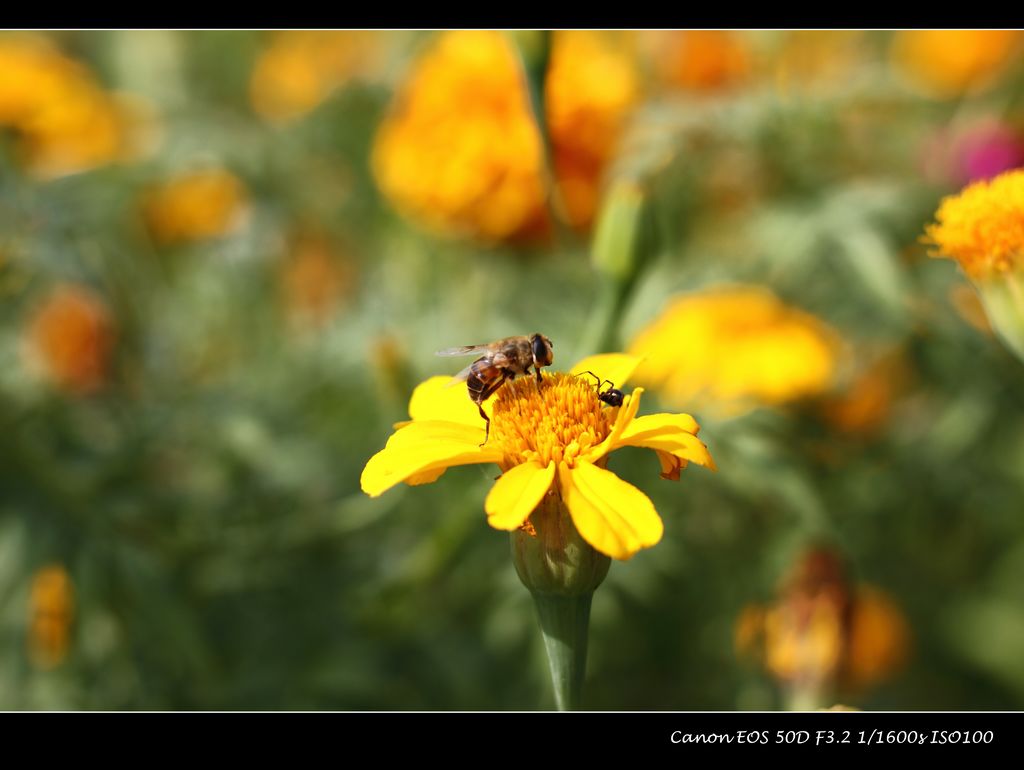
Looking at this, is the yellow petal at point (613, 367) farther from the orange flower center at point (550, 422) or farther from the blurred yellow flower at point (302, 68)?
the blurred yellow flower at point (302, 68)

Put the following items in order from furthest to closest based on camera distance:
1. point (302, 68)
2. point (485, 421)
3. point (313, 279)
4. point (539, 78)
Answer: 1. point (302, 68)
2. point (313, 279)
3. point (539, 78)
4. point (485, 421)

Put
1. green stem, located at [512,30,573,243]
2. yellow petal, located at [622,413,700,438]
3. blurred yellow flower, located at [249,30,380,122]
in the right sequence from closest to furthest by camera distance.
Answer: yellow petal, located at [622,413,700,438], green stem, located at [512,30,573,243], blurred yellow flower, located at [249,30,380,122]

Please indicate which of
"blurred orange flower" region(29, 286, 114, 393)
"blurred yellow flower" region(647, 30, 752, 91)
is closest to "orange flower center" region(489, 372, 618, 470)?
"blurred orange flower" region(29, 286, 114, 393)

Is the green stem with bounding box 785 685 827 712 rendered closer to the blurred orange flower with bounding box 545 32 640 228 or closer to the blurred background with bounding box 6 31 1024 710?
the blurred background with bounding box 6 31 1024 710

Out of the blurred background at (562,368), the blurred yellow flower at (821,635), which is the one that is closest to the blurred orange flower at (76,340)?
the blurred background at (562,368)

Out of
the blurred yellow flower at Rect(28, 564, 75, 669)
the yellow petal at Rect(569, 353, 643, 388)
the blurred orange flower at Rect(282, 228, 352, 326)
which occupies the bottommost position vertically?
the blurred yellow flower at Rect(28, 564, 75, 669)

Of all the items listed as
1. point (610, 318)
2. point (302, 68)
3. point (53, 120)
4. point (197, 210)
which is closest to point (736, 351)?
point (610, 318)

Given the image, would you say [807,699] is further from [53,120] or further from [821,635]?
[53,120]
